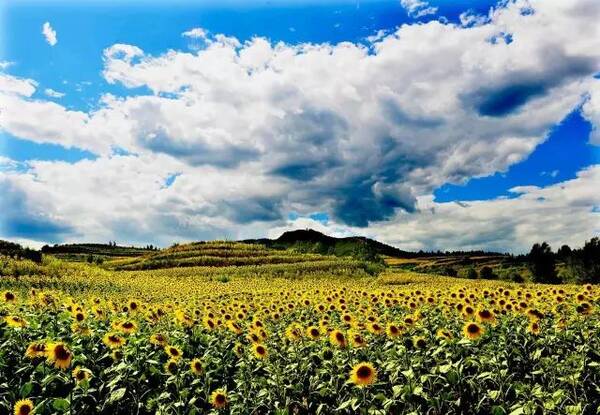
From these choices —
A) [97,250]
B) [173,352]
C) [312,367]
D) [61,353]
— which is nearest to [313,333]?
[312,367]

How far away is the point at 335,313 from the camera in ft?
44.6

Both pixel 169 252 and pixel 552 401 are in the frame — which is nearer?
pixel 552 401

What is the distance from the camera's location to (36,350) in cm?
812

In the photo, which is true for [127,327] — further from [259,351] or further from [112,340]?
[259,351]

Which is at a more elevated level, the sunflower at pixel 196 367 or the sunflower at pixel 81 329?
the sunflower at pixel 81 329

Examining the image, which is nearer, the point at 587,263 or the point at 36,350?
the point at 36,350

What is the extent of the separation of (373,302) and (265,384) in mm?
9089

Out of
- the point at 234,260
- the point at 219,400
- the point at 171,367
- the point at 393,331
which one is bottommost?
the point at 219,400

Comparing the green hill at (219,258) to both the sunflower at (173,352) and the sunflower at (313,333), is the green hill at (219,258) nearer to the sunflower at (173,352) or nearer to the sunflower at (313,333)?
the sunflower at (313,333)

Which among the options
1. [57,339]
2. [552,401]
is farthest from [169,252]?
[552,401]

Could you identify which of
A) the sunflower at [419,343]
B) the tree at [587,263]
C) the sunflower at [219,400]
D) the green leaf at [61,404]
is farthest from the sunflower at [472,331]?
the tree at [587,263]

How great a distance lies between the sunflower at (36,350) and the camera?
26.1 feet

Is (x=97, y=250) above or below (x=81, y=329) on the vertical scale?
above

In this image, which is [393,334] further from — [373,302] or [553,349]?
[373,302]
